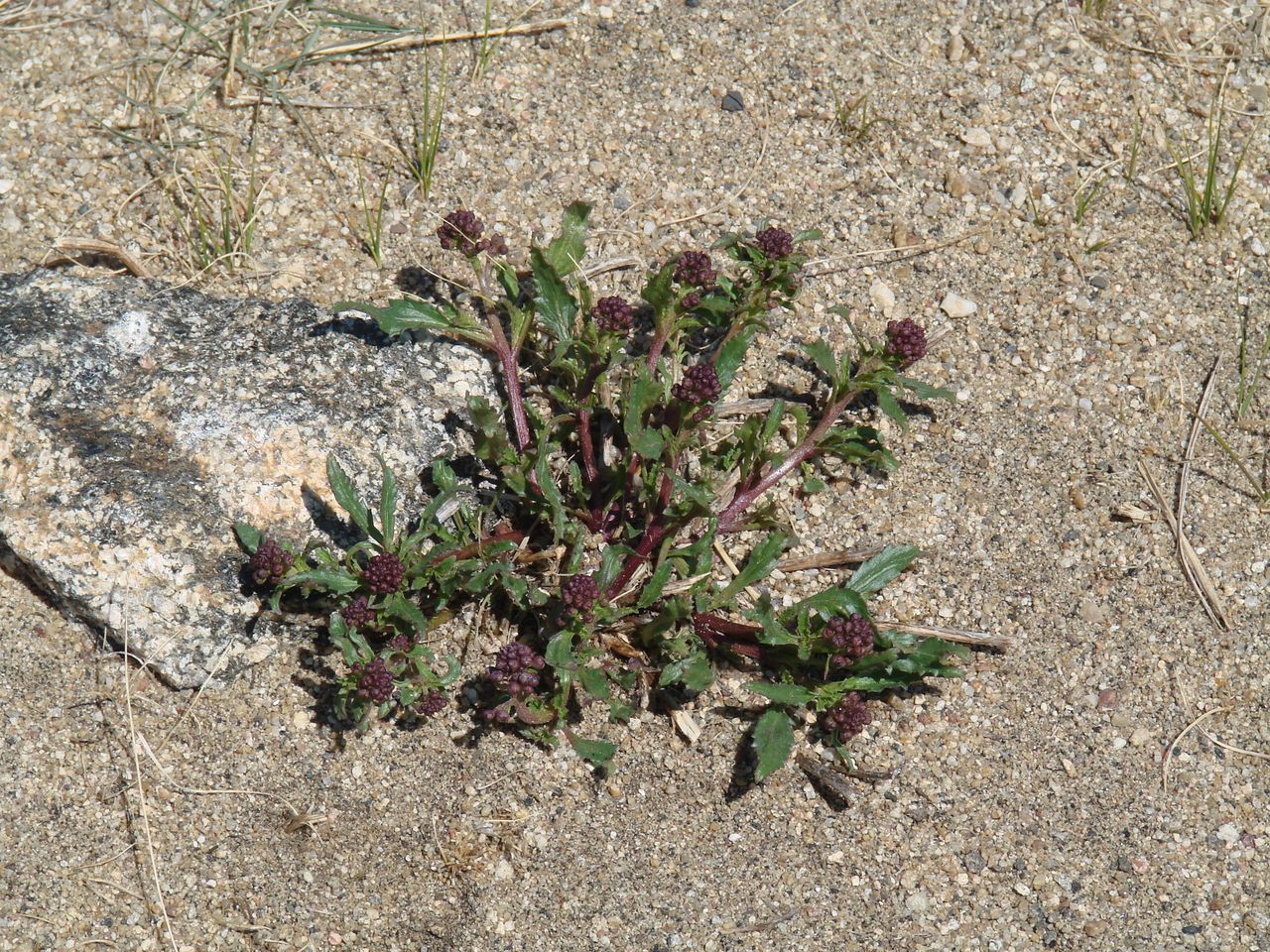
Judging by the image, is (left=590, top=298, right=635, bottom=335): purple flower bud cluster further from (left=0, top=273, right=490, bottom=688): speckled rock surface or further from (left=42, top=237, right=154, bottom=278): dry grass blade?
(left=42, top=237, right=154, bottom=278): dry grass blade

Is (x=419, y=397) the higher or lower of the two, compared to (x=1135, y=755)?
higher

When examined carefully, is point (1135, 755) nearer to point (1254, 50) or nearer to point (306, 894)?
point (306, 894)

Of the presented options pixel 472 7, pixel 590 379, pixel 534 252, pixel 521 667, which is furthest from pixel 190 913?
pixel 472 7

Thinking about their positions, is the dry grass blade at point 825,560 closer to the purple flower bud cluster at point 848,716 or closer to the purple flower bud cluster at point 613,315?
the purple flower bud cluster at point 848,716

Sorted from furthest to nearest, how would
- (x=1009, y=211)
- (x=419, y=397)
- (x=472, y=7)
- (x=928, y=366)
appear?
(x=472, y=7)
(x=1009, y=211)
(x=928, y=366)
(x=419, y=397)

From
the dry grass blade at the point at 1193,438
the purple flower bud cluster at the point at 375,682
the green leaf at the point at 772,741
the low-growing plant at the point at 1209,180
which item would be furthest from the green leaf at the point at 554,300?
the low-growing plant at the point at 1209,180

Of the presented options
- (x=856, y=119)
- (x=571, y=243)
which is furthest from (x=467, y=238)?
(x=856, y=119)
